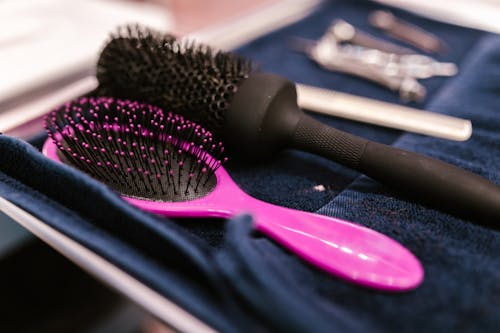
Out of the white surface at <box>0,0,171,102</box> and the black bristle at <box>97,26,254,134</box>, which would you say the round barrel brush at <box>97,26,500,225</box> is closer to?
the black bristle at <box>97,26,254,134</box>

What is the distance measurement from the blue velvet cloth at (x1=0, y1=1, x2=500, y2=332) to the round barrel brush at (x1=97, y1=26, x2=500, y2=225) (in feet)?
0.08

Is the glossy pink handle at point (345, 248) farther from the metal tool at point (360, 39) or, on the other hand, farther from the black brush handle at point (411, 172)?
the metal tool at point (360, 39)

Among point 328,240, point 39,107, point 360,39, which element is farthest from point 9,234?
point 360,39

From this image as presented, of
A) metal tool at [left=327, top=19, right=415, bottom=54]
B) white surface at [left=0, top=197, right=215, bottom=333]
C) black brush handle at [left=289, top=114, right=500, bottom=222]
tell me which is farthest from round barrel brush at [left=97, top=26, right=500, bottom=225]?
metal tool at [left=327, top=19, right=415, bottom=54]

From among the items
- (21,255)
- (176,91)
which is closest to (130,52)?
(176,91)

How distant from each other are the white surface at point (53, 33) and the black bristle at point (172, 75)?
18cm

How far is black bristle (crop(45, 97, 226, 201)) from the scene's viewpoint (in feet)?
1.14

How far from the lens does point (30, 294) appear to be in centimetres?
69

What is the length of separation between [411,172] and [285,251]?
0.11 metres

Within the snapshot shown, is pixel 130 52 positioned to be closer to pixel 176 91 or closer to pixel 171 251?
pixel 176 91

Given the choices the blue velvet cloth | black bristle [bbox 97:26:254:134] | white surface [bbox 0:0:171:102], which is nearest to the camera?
the blue velvet cloth

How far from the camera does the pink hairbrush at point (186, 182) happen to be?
0.94ft

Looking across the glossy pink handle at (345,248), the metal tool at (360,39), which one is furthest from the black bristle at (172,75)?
the metal tool at (360,39)

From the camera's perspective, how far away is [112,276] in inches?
11.6
